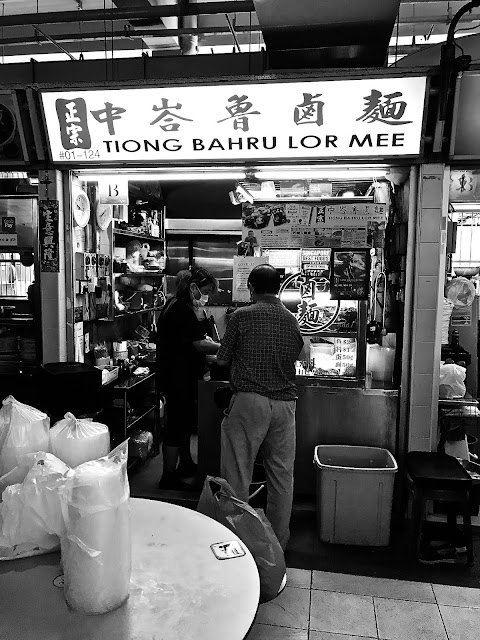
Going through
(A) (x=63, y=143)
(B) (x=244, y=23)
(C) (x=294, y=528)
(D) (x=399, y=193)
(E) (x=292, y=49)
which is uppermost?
(B) (x=244, y=23)

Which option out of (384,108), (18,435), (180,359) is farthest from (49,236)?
(18,435)

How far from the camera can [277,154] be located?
4.07 meters

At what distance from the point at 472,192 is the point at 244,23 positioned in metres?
3.53

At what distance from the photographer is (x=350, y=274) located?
4.60 metres

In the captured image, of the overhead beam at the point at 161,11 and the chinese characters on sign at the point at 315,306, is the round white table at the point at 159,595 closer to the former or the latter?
the chinese characters on sign at the point at 315,306

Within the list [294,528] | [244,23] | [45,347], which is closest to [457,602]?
[294,528]

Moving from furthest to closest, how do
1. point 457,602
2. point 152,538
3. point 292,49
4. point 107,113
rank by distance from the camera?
1. point 107,113
2. point 292,49
3. point 457,602
4. point 152,538

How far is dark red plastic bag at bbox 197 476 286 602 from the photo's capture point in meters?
2.40

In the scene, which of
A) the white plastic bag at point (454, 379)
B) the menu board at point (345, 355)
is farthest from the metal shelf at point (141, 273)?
the white plastic bag at point (454, 379)

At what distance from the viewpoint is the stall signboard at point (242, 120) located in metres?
3.78

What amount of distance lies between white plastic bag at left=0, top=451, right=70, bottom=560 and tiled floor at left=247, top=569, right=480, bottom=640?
1.53m

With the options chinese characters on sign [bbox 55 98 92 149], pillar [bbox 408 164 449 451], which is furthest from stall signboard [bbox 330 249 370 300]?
chinese characters on sign [bbox 55 98 92 149]

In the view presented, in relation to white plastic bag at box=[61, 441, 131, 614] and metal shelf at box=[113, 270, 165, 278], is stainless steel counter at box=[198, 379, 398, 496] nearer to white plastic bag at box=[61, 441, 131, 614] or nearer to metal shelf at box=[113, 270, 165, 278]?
metal shelf at box=[113, 270, 165, 278]

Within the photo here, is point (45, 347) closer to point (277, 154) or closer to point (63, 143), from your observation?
point (63, 143)
